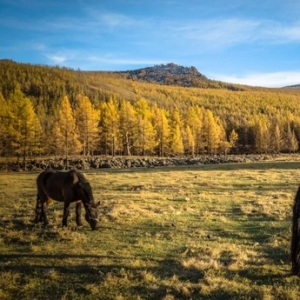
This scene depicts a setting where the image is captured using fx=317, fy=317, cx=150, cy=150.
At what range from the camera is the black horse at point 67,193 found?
41.0 feet

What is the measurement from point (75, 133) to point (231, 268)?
183ft

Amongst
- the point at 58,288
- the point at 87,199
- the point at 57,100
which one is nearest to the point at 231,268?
the point at 58,288

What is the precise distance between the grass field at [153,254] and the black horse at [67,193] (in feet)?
1.95

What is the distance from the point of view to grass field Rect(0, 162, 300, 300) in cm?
741

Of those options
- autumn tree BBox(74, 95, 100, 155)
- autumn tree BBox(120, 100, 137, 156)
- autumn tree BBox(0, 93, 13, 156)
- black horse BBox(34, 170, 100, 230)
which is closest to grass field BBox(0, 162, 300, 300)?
black horse BBox(34, 170, 100, 230)

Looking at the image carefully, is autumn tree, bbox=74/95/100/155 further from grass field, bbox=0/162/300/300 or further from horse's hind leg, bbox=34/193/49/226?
horse's hind leg, bbox=34/193/49/226

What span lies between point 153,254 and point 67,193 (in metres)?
4.87

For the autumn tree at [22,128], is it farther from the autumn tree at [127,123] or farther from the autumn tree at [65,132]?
the autumn tree at [127,123]

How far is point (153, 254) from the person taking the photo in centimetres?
1004

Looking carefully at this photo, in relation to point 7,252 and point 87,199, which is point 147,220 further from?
point 7,252

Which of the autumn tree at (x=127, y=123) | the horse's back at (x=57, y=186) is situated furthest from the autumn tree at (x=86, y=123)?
the horse's back at (x=57, y=186)

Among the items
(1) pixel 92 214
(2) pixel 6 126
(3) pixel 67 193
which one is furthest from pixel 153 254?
(2) pixel 6 126

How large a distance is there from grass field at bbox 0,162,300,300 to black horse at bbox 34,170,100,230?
1.95 feet

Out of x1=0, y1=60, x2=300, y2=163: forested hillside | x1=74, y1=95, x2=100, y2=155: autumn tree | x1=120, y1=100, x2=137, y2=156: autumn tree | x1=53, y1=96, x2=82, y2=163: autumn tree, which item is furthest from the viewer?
x1=120, y1=100, x2=137, y2=156: autumn tree
